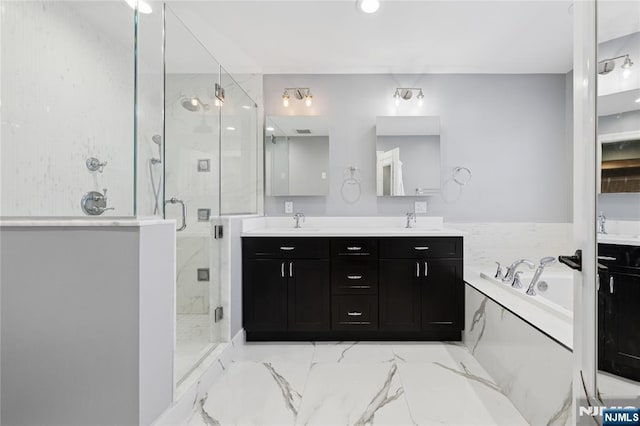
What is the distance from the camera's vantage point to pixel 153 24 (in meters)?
1.77

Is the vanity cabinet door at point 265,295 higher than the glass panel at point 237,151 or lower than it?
lower

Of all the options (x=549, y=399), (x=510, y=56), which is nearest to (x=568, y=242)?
(x=510, y=56)

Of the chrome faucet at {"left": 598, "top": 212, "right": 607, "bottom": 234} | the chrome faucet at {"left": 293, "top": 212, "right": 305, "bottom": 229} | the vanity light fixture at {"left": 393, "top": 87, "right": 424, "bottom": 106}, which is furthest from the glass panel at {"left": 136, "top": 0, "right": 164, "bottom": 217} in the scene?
the vanity light fixture at {"left": 393, "top": 87, "right": 424, "bottom": 106}

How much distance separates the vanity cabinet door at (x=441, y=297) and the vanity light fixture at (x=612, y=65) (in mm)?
1827

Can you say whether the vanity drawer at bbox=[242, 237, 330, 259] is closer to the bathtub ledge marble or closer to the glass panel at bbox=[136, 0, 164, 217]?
the glass panel at bbox=[136, 0, 164, 217]

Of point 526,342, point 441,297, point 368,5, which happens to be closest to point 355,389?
point 526,342

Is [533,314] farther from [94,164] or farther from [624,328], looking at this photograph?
[94,164]

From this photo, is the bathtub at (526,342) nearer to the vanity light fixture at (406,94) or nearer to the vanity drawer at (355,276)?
the vanity drawer at (355,276)

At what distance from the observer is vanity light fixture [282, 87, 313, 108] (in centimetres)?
311

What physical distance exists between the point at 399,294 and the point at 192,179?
1775mm

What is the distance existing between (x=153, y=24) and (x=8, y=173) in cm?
105

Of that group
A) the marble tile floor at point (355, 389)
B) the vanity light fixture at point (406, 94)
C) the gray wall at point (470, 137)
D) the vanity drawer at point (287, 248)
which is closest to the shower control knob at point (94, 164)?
the vanity drawer at point (287, 248)

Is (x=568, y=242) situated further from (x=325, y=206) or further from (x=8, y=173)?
(x=8, y=173)

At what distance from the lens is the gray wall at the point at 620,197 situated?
85cm
